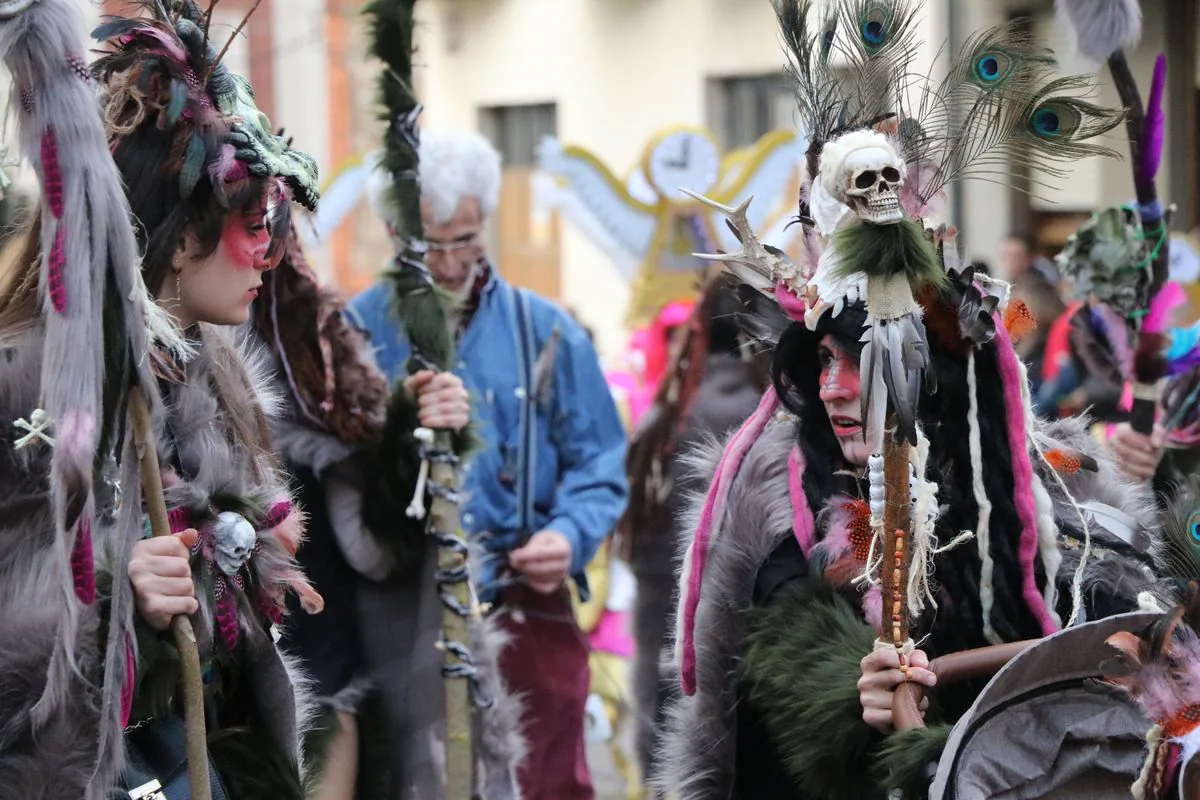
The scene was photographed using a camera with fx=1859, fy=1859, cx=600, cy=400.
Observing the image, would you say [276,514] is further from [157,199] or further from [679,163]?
[679,163]

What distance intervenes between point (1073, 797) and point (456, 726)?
219 cm

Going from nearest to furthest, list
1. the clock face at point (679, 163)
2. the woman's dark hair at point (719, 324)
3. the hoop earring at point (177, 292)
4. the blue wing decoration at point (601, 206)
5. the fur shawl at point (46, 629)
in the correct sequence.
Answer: the fur shawl at point (46, 629), the hoop earring at point (177, 292), the woman's dark hair at point (719, 324), the clock face at point (679, 163), the blue wing decoration at point (601, 206)

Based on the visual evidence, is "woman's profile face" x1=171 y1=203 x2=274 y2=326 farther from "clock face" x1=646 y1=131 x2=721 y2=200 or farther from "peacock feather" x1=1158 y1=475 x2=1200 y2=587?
"clock face" x1=646 y1=131 x2=721 y2=200

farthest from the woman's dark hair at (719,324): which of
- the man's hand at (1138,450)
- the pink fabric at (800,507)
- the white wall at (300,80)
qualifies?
the white wall at (300,80)

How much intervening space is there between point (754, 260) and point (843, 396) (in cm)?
31

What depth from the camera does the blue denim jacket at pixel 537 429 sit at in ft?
16.8

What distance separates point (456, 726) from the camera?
4.63 m

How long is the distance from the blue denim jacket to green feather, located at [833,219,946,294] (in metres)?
2.27

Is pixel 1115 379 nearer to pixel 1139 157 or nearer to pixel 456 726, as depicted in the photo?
pixel 1139 157

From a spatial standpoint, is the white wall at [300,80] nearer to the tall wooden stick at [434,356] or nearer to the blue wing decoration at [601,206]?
the blue wing decoration at [601,206]

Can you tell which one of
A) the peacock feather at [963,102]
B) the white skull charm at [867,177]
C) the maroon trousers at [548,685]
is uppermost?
the peacock feather at [963,102]

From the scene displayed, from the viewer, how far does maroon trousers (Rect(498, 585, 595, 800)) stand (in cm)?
513

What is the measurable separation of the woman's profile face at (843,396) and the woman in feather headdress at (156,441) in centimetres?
94

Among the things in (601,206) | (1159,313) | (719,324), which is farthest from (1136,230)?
(601,206)
